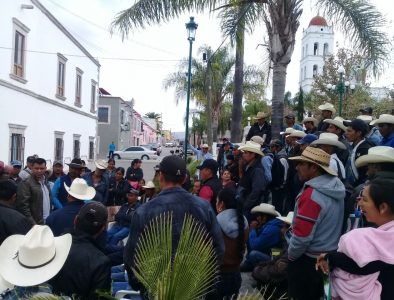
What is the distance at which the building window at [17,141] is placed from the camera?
18.5 meters

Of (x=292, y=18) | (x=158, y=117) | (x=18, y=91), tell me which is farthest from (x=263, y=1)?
(x=158, y=117)

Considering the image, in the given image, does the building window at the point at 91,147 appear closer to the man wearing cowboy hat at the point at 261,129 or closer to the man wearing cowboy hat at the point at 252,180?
the man wearing cowboy hat at the point at 261,129

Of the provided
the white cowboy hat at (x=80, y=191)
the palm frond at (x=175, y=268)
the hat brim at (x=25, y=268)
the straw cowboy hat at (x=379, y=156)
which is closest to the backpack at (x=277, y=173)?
the straw cowboy hat at (x=379, y=156)

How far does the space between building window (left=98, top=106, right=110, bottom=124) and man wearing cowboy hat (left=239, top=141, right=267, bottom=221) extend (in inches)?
1665

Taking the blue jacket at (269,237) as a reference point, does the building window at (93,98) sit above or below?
above

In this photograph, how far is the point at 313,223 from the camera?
11.9 feet

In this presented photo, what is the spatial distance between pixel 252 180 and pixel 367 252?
3.68 m

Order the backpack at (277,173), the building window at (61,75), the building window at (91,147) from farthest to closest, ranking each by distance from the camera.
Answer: the building window at (91,147)
the building window at (61,75)
the backpack at (277,173)

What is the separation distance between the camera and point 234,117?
15391 mm

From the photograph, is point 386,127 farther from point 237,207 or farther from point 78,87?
point 78,87

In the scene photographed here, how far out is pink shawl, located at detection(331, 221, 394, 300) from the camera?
8.64ft

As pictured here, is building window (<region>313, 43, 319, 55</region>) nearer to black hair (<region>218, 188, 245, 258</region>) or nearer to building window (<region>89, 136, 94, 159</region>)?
building window (<region>89, 136, 94, 159</region>)

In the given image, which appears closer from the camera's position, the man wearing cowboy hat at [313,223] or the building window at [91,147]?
the man wearing cowboy hat at [313,223]

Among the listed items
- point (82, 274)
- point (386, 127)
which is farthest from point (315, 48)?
point (82, 274)
